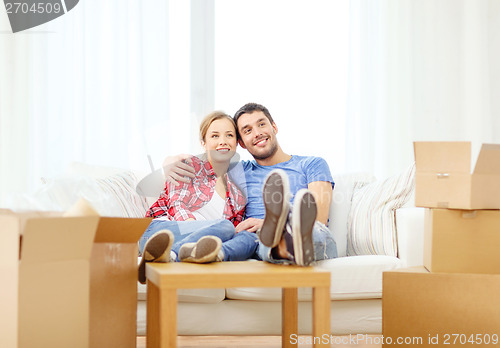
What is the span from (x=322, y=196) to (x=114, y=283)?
960 millimetres

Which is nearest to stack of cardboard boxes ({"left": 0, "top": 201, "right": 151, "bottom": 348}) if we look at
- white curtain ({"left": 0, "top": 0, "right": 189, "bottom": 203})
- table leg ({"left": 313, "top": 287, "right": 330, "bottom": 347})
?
table leg ({"left": 313, "top": 287, "right": 330, "bottom": 347})

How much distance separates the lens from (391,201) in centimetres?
212

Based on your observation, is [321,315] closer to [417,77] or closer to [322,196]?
[322,196]

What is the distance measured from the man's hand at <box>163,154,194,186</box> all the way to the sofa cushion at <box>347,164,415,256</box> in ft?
2.21

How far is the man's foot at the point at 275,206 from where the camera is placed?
54.7 inches

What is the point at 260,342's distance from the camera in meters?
2.13

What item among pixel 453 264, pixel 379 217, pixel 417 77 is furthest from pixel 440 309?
pixel 417 77

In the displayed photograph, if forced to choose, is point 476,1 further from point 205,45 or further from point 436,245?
point 436,245

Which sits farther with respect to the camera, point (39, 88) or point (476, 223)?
point (39, 88)

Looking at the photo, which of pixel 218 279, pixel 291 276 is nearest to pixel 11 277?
pixel 218 279

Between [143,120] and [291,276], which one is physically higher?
[143,120]

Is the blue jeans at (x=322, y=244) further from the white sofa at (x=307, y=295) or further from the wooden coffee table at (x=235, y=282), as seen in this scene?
the wooden coffee table at (x=235, y=282)

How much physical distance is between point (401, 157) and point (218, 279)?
6.53 ft

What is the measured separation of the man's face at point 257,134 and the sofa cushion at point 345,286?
2.00 feet
